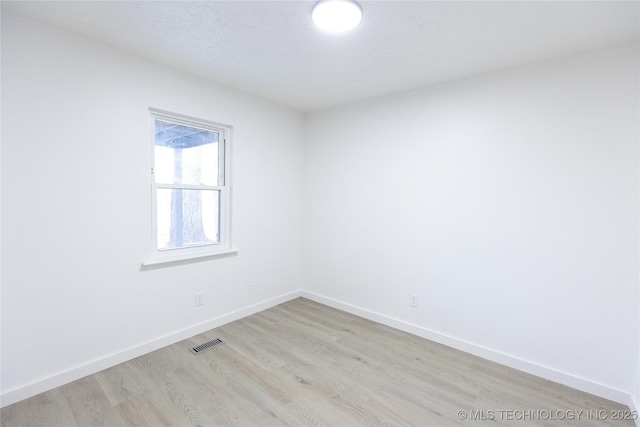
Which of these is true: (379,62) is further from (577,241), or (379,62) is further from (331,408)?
(331,408)

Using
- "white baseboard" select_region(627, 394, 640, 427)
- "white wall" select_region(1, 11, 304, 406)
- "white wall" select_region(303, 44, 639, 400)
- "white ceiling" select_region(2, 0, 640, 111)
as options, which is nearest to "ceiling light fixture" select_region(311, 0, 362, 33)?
"white ceiling" select_region(2, 0, 640, 111)

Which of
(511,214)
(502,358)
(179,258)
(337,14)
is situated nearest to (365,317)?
(502,358)

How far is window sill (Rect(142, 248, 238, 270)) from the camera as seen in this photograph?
8.35 feet

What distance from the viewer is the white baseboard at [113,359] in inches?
76.3

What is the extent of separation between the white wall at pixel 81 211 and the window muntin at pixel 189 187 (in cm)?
14

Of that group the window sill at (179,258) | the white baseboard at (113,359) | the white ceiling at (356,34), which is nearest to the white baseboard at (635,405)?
the white ceiling at (356,34)

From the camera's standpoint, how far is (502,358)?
2.50 meters

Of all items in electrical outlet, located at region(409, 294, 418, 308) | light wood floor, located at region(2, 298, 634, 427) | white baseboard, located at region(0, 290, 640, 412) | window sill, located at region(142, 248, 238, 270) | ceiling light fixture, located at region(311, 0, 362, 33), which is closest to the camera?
ceiling light fixture, located at region(311, 0, 362, 33)

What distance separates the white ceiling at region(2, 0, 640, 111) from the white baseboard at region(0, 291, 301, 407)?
92.5 inches

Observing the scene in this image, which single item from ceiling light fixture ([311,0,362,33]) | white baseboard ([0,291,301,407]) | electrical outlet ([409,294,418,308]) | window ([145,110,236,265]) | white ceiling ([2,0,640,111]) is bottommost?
white baseboard ([0,291,301,407])

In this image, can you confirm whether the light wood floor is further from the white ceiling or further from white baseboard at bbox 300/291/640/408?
the white ceiling

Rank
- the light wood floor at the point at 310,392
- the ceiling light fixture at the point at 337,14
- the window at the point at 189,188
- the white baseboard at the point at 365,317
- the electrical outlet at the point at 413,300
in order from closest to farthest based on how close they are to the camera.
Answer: the ceiling light fixture at the point at 337,14 → the light wood floor at the point at 310,392 → the white baseboard at the point at 365,317 → the window at the point at 189,188 → the electrical outlet at the point at 413,300

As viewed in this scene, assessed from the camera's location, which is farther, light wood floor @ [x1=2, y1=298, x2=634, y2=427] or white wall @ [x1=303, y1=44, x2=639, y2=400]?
white wall @ [x1=303, y1=44, x2=639, y2=400]

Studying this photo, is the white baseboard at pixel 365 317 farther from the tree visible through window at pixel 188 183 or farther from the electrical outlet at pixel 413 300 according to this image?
the tree visible through window at pixel 188 183
